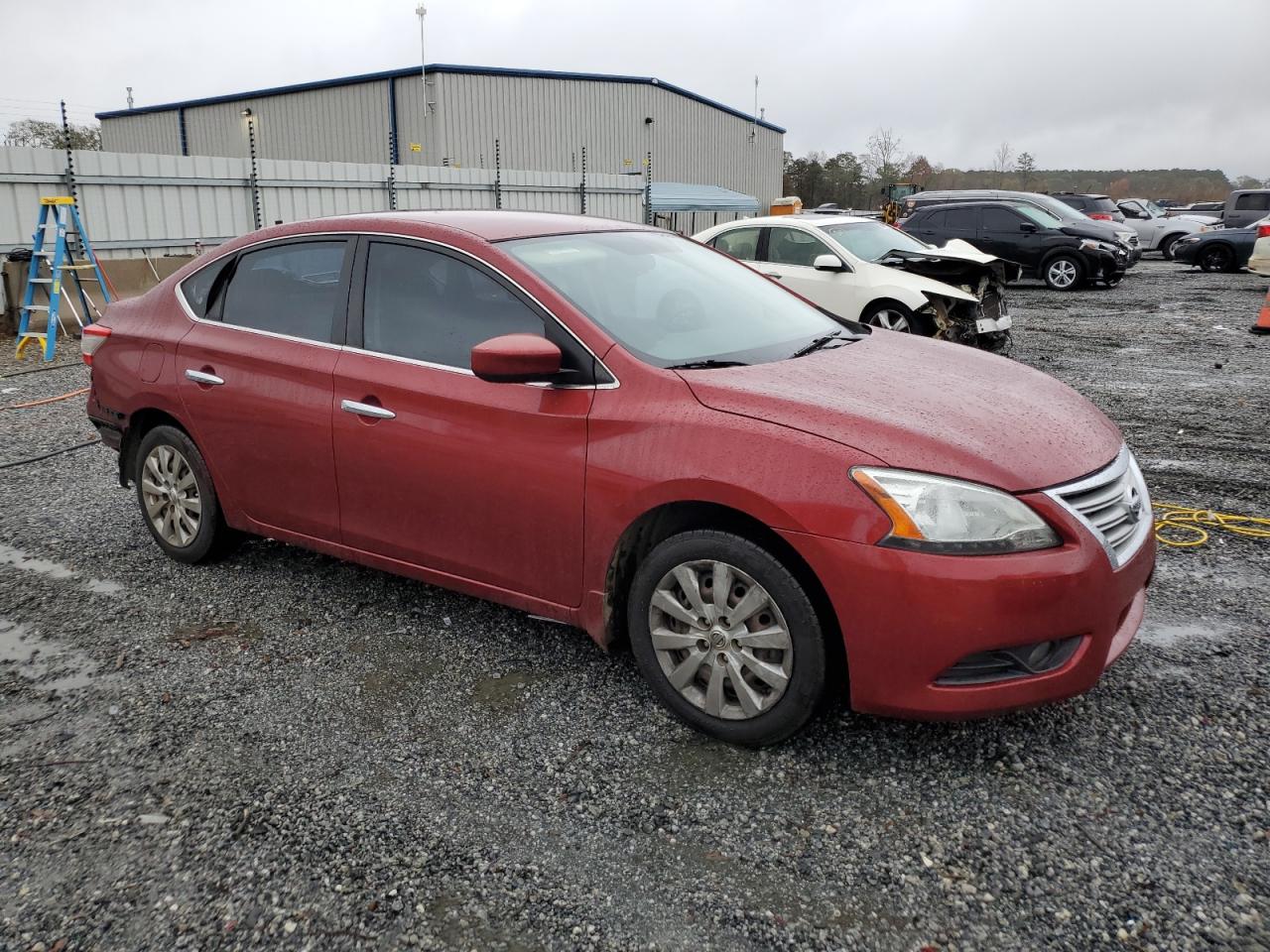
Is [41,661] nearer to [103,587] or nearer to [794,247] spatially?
[103,587]

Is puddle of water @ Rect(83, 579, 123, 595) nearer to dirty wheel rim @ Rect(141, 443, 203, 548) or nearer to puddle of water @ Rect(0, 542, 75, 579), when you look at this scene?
puddle of water @ Rect(0, 542, 75, 579)

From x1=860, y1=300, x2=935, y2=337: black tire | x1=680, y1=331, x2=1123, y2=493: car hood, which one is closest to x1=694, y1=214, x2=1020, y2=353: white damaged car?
x1=860, y1=300, x2=935, y2=337: black tire

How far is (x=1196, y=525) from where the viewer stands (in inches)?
204

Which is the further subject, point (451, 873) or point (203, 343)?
point (203, 343)

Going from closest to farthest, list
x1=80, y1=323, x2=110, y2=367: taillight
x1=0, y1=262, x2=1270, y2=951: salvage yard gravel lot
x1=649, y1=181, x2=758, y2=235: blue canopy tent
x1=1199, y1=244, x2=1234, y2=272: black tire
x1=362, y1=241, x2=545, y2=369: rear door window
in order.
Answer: x1=0, y1=262, x2=1270, y2=951: salvage yard gravel lot
x1=362, y1=241, x2=545, y2=369: rear door window
x1=80, y1=323, x2=110, y2=367: taillight
x1=1199, y1=244, x2=1234, y2=272: black tire
x1=649, y1=181, x2=758, y2=235: blue canopy tent

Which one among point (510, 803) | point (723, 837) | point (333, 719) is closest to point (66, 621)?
point (333, 719)

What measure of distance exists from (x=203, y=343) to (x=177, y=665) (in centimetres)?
144

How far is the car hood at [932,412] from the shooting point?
2.85 m

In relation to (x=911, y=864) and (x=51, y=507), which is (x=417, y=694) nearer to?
(x=911, y=864)

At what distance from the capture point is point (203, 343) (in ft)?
14.5

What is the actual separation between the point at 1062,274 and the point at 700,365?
708 inches

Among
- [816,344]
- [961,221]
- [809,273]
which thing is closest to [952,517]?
[816,344]

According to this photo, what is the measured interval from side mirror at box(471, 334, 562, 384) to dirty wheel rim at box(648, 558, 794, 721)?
0.76 metres

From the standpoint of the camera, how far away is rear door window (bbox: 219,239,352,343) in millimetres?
4047
